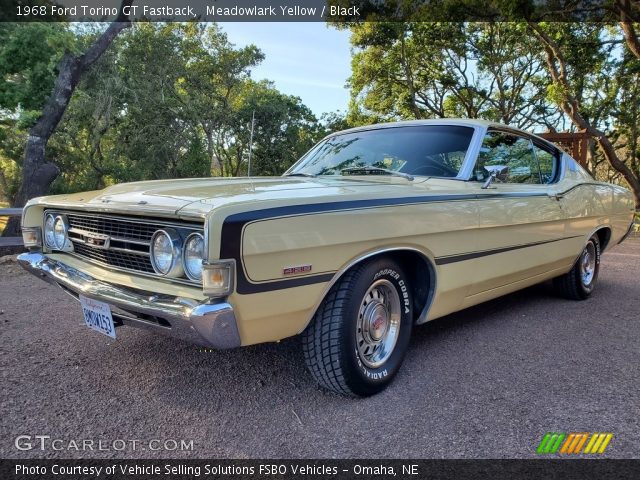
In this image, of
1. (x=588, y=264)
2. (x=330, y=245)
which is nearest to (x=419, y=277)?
(x=330, y=245)

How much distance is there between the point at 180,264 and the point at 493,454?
1629 millimetres

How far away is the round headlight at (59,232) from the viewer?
3023mm

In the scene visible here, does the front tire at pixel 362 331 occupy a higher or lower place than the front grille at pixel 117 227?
lower

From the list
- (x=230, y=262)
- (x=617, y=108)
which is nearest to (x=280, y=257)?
(x=230, y=262)

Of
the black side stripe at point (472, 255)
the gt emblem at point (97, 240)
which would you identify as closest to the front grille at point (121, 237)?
the gt emblem at point (97, 240)

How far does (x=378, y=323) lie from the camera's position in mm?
2660

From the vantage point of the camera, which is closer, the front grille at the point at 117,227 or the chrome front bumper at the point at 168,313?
the chrome front bumper at the point at 168,313

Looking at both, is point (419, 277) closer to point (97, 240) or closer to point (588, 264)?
point (97, 240)

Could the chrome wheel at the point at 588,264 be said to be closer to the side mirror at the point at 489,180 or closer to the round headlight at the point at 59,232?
the side mirror at the point at 489,180

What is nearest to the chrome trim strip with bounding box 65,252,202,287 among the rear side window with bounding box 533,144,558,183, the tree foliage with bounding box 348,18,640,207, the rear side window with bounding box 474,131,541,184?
the rear side window with bounding box 474,131,541,184

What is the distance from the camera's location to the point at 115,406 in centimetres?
244

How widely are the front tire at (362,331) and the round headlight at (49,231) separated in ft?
6.15

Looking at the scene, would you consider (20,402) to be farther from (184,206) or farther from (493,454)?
(493,454)

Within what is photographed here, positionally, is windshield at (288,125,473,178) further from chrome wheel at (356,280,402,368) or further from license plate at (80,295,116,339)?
license plate at (80,295,116,339)
